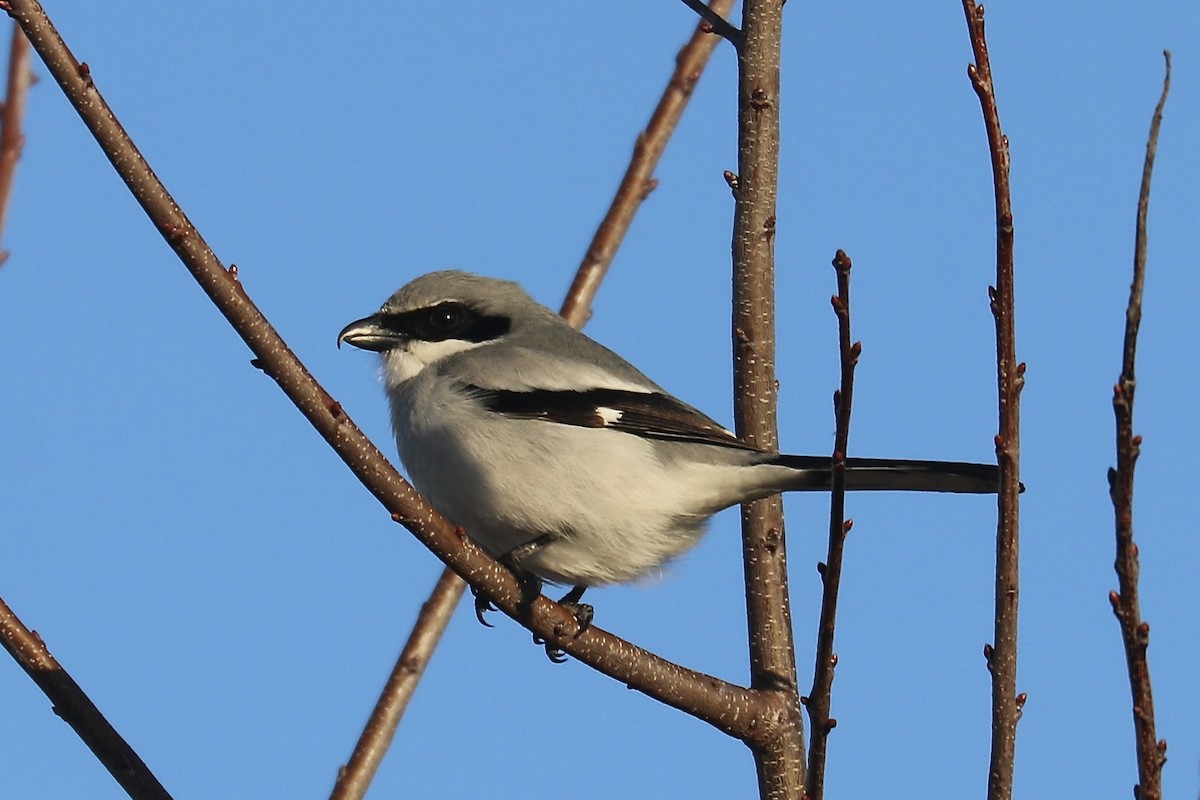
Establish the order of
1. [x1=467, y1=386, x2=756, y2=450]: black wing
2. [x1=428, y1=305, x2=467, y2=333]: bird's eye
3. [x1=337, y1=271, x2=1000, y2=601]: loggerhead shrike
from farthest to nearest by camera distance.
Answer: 1. [x1=428, y1=305, x2=467, y2=333]: bird's eye
2. [x1=467, y1=386, x2=756, y2=450]: black wing
3. [x1=337, y1=271, x2=1000, y2=601]: loggerhead shrike

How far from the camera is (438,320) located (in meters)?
5.04

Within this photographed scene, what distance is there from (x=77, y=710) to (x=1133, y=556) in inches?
76.3

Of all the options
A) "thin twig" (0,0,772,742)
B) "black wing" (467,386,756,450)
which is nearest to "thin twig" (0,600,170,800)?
"thin twig" (0,0,772,742)

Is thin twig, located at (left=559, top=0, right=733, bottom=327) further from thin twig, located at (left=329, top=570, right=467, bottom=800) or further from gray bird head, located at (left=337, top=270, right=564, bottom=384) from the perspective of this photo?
thin twig, located at (left=329, top=570, right=467, bottom=800)

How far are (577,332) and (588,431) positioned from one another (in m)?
0.73

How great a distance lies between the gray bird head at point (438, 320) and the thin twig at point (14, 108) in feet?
7.11

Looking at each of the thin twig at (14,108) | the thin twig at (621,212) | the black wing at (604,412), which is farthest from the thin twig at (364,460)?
Answer: the black wing at (604,412)

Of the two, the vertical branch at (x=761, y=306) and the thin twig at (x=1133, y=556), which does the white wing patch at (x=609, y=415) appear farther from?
the thin twig at (x=1133, y=556)

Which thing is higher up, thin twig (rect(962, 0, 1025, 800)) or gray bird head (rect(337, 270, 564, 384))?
gray bird head (rect(337, 270, 564, 384))

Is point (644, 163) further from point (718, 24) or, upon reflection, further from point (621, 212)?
point (718, 24)

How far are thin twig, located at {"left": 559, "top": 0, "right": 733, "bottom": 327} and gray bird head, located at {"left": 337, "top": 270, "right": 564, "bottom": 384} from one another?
0.42m

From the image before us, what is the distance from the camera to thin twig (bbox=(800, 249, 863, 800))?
208cm

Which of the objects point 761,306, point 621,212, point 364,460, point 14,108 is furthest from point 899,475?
point 14,108

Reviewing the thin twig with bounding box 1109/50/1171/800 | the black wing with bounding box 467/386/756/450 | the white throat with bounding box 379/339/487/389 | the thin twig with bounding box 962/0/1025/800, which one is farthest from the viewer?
the white throat with bounding box 379/339/487/389
